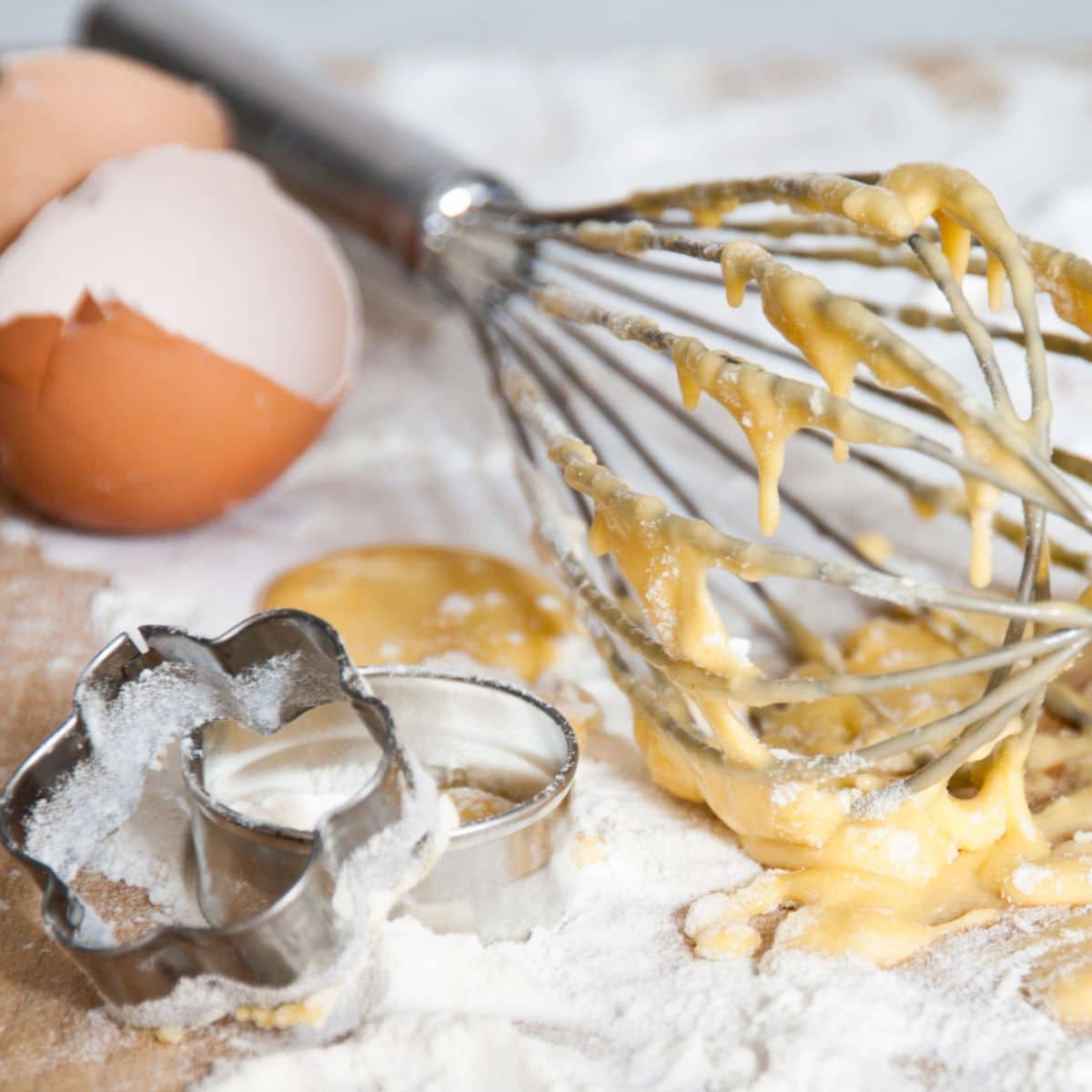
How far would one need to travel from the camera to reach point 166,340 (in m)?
0.75

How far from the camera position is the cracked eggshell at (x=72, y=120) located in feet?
2.53

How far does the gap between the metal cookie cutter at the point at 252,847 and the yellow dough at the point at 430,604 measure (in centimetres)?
17

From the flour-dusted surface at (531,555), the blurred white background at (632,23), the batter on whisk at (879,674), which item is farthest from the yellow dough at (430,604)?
the blurred white background at (632,23)

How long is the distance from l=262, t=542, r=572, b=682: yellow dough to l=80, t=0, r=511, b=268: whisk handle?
291 mm

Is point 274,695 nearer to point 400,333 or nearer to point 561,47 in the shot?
point 400,333

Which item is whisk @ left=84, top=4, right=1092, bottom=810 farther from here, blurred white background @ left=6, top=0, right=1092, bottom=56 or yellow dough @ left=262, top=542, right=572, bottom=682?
blurred white background @ left=6, top=0, right=1092, bottom=56

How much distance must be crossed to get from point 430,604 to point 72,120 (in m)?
0.34

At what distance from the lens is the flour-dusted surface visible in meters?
0.48

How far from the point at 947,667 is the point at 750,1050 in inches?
5.8

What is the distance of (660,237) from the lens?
2.10 ft

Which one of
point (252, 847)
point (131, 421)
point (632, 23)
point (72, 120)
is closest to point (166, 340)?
point (131, 421)

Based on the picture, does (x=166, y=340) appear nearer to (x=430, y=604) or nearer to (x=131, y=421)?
(x=131, y=421)

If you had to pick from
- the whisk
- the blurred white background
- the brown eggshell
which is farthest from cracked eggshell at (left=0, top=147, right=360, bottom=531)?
the blurred white background

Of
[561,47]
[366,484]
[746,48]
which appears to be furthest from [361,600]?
[746,48]
